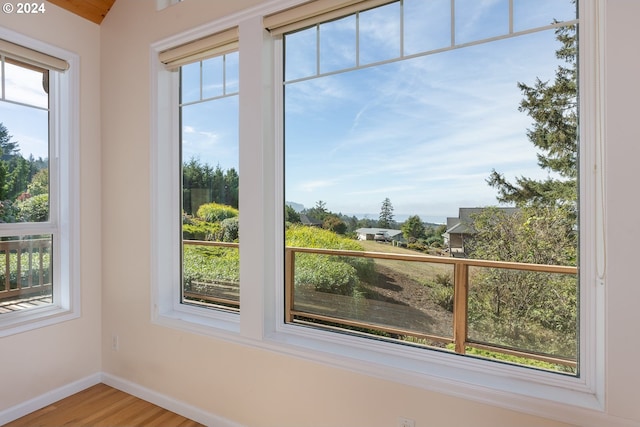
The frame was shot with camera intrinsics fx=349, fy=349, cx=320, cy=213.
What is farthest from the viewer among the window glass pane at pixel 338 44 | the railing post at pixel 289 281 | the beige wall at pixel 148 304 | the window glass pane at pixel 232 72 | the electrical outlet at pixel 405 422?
the window glass pane at pixel 232 72

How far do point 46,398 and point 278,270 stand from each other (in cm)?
182

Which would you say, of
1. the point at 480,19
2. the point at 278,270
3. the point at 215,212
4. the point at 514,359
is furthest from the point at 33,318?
the point at 480,19

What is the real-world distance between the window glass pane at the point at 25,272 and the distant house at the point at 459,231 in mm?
2661

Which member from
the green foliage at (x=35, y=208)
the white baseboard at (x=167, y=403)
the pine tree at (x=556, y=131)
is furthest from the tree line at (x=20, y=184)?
the pine tree at (x=556, y=131)

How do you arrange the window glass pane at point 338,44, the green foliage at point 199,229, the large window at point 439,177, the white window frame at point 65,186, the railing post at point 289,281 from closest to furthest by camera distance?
the large window at point 439,177
the window glass pane at point 338,44
the railing post at point 289,281
the green foliage at point 199,229
the white window frame at point 65,186

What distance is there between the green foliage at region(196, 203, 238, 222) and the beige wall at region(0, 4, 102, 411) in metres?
0.91

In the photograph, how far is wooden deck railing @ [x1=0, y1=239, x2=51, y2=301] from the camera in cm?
227

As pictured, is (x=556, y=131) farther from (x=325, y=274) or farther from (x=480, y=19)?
(x=325, y=274)

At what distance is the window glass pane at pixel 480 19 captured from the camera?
1.50m

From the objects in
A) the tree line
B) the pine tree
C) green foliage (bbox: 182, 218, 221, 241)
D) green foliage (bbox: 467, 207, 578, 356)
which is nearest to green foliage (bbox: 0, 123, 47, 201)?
the tree line

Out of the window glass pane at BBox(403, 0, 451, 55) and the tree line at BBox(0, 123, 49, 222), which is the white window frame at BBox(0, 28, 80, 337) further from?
the window glass pane at BBox(403, 0, 451, 55)

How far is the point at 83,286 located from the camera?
2553 mm

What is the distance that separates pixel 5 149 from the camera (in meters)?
2.25

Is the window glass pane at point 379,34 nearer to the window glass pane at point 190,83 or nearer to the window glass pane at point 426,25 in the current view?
the window glass pane at point 426,25
